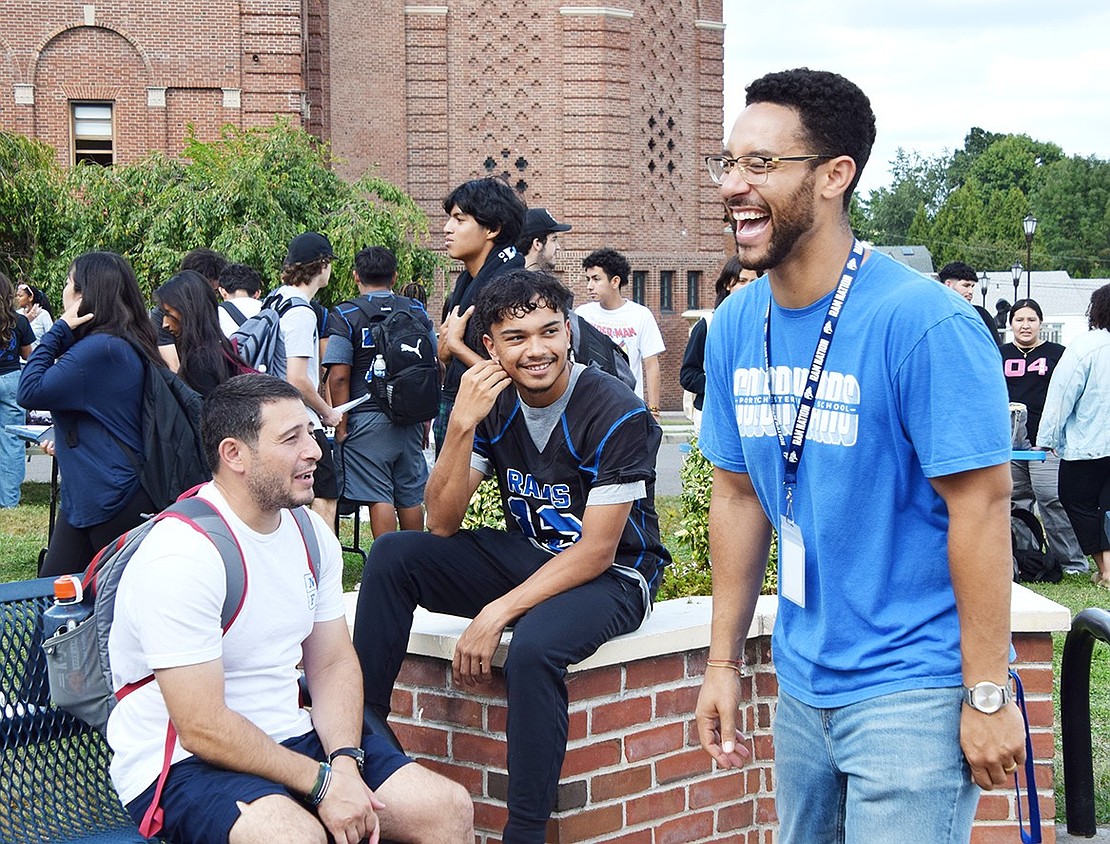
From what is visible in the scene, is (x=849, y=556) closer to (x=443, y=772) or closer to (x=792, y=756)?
(x=792, y=756)

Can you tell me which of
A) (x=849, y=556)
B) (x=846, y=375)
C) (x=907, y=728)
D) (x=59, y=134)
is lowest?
(x=907, y=728)

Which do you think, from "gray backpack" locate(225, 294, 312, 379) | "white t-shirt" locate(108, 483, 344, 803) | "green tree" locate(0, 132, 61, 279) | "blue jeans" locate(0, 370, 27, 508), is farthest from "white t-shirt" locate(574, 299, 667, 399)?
"green tree" locate(0, 132, 61, 279)

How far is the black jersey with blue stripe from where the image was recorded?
3.94 metres

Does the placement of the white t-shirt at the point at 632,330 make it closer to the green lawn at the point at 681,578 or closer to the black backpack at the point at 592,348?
the green lawn at the point at 681,578

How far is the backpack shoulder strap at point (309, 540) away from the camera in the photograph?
357 centimetres

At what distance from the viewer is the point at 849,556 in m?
2.51

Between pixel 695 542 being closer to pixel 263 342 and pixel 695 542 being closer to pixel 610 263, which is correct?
pixel 263 342

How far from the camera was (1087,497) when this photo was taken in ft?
30.1

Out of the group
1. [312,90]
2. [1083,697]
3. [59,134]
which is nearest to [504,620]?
→ [1083,697]

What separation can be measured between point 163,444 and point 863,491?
157 inches

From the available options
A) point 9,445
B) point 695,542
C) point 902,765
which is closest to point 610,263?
point 695,542

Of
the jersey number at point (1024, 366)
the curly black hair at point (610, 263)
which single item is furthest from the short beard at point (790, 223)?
the jersey number at point (1024, 366)

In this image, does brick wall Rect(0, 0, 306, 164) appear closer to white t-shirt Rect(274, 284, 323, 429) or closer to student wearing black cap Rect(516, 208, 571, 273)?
white t-shirt Rect(274, 284, 323, 429)

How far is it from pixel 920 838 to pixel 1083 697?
6.56 feet
